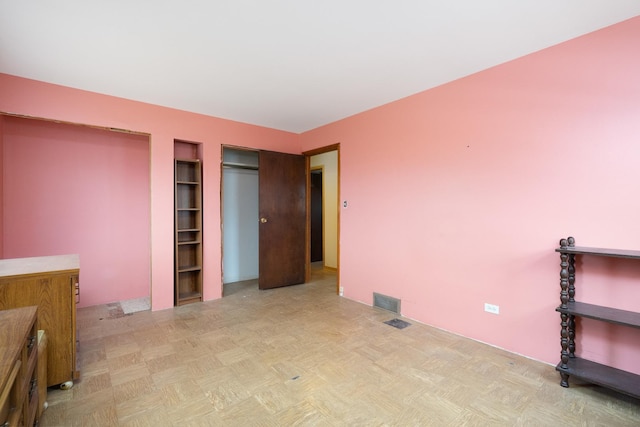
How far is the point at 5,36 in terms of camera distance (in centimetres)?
Result: 217

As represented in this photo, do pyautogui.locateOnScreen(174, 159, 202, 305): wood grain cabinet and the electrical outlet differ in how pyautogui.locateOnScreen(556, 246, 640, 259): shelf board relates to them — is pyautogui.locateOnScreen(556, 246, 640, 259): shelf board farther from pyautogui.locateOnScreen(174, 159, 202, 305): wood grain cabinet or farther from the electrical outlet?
pyautogui.locateOnScreen(174, 159, 202, 305): wood grain cabinet

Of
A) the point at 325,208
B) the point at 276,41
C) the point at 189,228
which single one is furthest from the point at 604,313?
the point at 325,208

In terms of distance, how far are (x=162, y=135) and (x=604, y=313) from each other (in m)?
4.49

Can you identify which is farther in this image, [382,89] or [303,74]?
[382,89]

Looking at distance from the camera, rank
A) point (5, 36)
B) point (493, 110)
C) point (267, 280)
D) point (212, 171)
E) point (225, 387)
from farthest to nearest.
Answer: point (267, 280), point (212, 171), point (493, 110), point (5, 36), point (225, 387)

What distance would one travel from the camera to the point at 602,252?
1.89m

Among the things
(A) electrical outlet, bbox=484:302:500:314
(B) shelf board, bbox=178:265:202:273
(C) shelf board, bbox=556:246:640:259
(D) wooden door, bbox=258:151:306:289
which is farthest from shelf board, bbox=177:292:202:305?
(C) shelf board, bbox=556:246:640:259

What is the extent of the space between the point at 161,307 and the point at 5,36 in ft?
9.50

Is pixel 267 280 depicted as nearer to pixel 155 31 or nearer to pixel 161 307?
pixel 161 307

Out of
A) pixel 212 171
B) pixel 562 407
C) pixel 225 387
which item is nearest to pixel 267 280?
pixel 212 171

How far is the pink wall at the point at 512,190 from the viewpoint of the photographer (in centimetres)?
204

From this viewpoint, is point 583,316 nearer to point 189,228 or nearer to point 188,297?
point 188,297

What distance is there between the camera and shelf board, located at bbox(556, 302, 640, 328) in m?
1.83

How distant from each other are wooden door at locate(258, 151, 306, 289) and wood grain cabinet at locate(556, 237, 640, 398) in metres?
3.41
